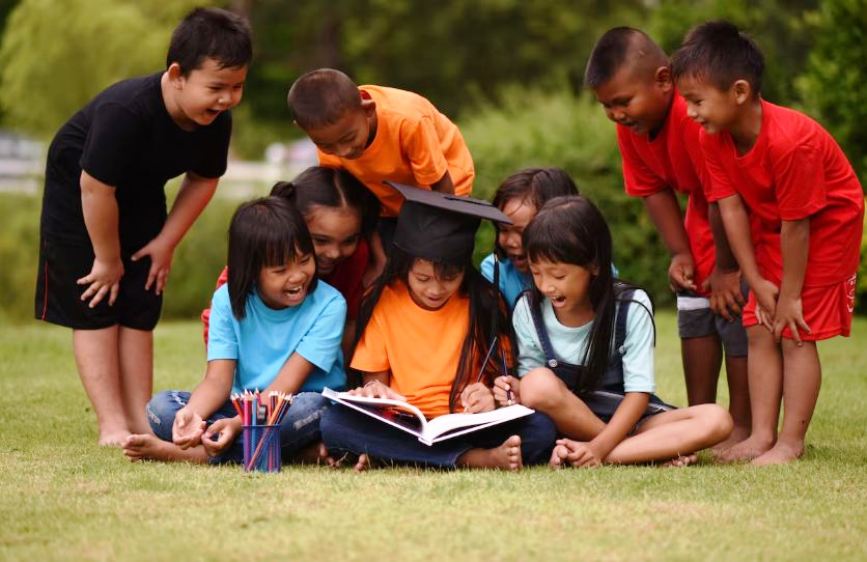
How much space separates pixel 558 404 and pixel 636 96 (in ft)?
4.20

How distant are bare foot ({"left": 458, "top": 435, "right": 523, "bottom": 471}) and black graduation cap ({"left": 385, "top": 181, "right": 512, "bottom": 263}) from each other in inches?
29.8

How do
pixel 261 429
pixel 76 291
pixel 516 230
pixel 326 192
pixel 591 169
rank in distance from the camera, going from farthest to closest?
pixel 591 169
pixel 76 291
pixel 326 192
pixel 516 230
pixel 261 429

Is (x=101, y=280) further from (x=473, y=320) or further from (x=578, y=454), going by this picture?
(x=578, y=454)

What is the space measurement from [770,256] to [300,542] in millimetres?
2509

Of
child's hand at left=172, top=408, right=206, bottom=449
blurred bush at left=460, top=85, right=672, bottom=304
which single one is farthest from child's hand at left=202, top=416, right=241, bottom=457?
blurred bush at left=460, top=85, right=672, bottom=304

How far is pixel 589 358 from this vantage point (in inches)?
196

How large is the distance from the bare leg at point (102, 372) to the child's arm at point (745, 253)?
2629 mm

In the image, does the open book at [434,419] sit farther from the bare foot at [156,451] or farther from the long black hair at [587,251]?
the bare foot at [156,451]

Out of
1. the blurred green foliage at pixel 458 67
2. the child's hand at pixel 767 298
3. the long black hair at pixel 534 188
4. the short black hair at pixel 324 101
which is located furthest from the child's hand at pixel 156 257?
the blurred green foliage at pixel 458 67

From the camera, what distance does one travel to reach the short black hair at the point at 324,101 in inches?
205

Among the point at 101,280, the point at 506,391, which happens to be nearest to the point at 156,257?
the point at 101,280

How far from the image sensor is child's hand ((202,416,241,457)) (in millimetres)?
4746

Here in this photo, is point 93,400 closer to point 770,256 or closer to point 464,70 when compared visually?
point 770,256

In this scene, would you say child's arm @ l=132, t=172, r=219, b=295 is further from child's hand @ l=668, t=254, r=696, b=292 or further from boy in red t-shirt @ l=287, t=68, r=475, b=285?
child's hand @ l=668, t=254, r=696, b=292
